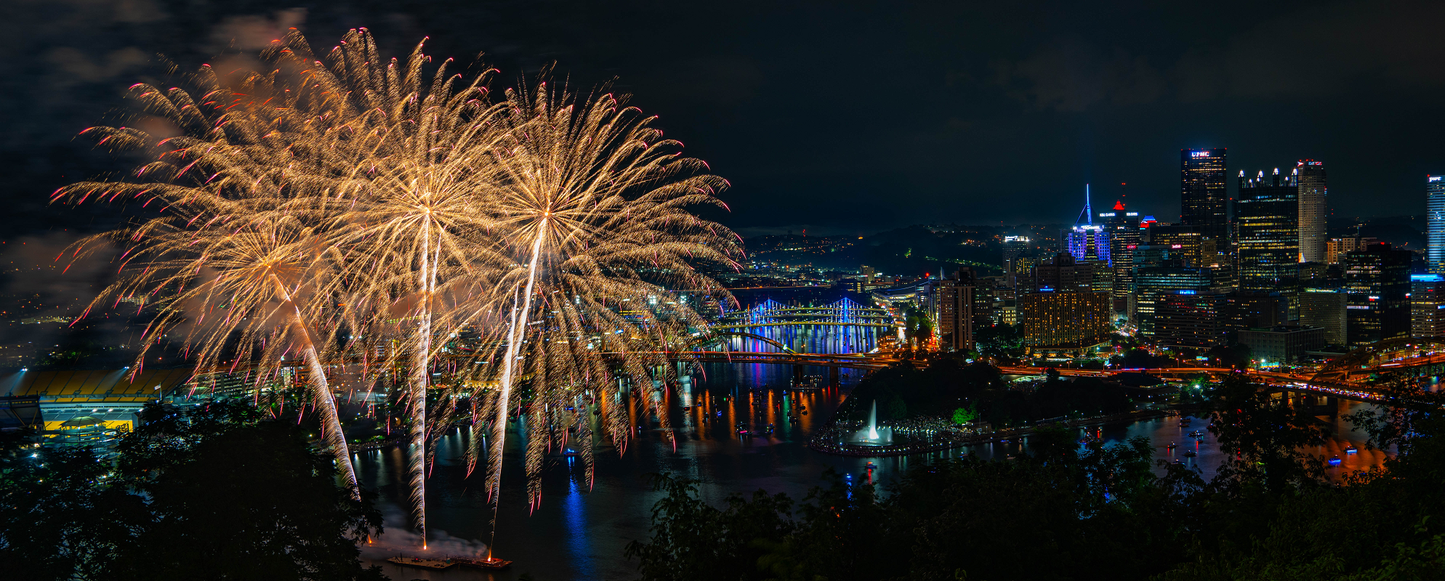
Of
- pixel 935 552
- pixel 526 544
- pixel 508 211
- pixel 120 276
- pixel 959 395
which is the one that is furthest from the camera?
pixel 959 395

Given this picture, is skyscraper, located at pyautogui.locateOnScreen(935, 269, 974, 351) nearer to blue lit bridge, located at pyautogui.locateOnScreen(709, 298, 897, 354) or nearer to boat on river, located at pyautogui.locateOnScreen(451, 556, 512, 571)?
blue lit bridge, located at pyautogui.locateOnScreen(709, 298, 897, 354)

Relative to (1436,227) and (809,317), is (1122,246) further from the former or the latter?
(809,317)

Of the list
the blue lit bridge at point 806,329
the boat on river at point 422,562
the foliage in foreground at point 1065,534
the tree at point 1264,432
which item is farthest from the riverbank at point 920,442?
the blue lit bridge at point 806,329

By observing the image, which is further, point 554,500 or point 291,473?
point 554,500

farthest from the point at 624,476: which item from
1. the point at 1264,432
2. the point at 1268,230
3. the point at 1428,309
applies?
the point at 1268,230

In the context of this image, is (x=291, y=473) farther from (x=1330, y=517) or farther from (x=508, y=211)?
(x=1330, y=517)

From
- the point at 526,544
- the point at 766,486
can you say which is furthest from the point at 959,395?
the point at 526,544
